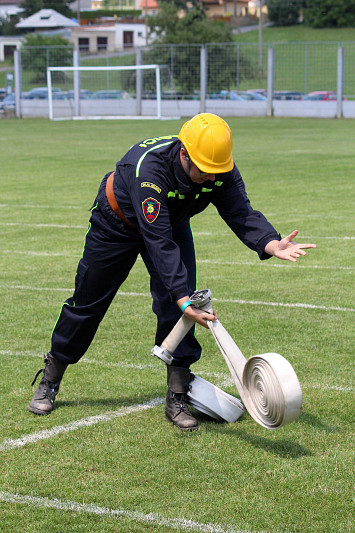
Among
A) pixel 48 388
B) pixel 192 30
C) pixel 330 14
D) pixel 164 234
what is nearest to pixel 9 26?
pixel 330 14

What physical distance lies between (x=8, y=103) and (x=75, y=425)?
158ft

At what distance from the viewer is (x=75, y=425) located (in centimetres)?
538

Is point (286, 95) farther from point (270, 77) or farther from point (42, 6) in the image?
point (42, 6)

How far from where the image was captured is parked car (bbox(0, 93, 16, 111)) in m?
51.1

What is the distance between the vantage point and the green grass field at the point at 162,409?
4.16 meters

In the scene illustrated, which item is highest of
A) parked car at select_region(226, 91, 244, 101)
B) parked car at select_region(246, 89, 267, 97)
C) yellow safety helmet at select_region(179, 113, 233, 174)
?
yellow safety helmet at select_region(179, 113, 233, 174)

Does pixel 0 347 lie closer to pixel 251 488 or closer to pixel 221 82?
pixel 251 488

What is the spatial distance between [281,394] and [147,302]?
4.11m

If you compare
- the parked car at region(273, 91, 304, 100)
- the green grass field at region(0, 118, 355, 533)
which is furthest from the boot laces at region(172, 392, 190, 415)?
the parked car at region(273, 91, 304, 100)

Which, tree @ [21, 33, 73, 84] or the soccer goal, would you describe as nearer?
the soccer goal

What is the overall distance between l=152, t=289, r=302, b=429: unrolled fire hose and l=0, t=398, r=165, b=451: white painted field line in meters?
0.76

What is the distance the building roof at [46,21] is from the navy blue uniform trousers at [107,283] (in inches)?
4241

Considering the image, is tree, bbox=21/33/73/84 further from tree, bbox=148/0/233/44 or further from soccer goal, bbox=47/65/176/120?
tree, bbox=148/0/233/44

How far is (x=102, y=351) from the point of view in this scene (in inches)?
275
